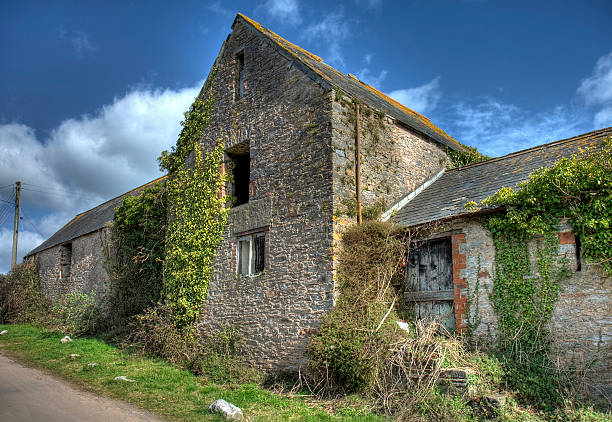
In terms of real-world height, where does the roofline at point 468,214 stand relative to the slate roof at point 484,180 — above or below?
below

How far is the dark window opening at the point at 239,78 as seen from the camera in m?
12.7

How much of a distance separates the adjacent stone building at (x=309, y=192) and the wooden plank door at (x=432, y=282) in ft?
0.28

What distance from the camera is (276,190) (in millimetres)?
10711

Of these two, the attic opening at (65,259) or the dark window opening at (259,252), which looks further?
the attic opening at (65,259)

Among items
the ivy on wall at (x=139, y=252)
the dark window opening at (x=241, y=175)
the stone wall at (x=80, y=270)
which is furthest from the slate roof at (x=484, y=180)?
the stone wall at (x=80, y=270)

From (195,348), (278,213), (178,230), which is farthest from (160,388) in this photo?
(178,230)

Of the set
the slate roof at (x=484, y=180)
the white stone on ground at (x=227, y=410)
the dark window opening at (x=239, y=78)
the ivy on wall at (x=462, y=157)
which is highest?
the dark window opening at (x=239, y=78)

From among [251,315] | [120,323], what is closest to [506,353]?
[251,315]

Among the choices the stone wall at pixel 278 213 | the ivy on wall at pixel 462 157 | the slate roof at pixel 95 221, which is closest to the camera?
the stone wall at pixel 278 213

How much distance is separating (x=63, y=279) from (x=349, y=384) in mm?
19387

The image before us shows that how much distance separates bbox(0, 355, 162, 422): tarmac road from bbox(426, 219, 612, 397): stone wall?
231 inches

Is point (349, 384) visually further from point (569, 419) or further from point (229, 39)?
point (229, 39)

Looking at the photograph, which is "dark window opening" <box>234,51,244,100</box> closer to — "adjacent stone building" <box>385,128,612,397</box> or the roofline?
"adjacent stone building" <box>385,128,612,397</box>

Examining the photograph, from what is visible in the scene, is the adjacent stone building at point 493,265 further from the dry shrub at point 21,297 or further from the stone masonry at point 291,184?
the dry shrub at point 21,297
